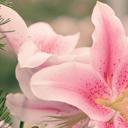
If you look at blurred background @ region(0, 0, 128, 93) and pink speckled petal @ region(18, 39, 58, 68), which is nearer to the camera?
pink speckled petal @ region(18, 39, 58, 68)

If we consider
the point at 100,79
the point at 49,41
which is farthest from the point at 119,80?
the point at 49,41

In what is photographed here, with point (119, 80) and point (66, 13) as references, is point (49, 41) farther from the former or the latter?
point (66, 13)

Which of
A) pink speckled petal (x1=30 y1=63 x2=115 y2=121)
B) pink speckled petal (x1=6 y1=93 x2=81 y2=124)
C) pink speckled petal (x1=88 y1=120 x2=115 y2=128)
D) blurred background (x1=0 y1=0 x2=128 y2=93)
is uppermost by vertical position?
pink speckled petal (x1=30 y1=63 x2=115 y2=121)

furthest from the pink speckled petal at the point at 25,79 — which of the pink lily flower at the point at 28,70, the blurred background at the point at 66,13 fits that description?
the blurred background at the point at 66,13

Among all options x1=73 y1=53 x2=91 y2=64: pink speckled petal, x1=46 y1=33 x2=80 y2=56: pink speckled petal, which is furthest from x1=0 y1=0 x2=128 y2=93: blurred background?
x1=73 y1=53 x2=91 y2=64: pink speckled petal

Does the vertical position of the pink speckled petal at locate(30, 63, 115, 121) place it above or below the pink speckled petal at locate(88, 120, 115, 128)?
above

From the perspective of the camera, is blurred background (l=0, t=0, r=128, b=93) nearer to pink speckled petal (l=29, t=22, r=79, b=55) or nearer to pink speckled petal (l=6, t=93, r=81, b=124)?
pink speckled petal (l=29, t=22, r=79, b=55)
